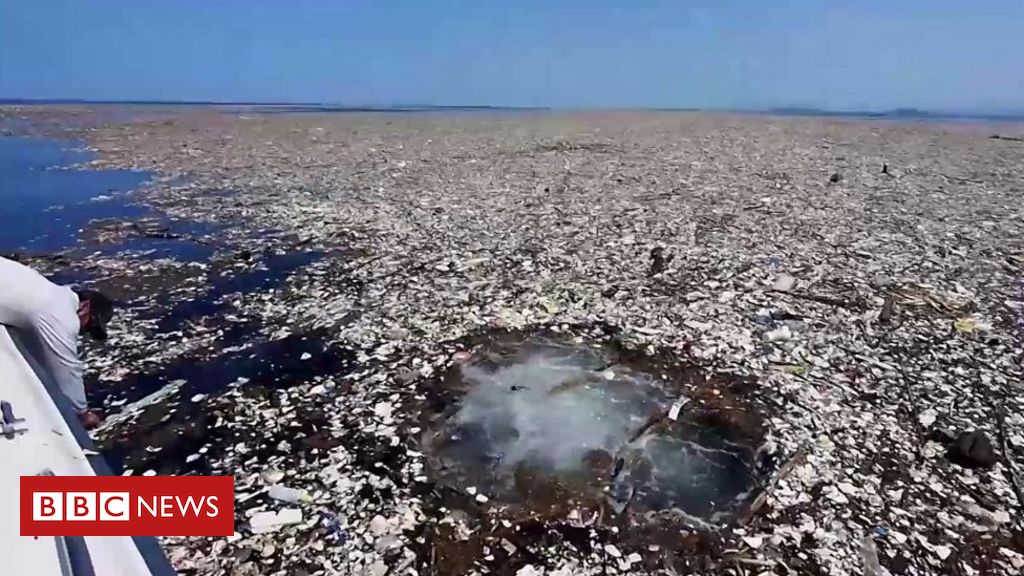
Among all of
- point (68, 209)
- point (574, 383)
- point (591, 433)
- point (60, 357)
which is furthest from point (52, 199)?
point (591, 433)

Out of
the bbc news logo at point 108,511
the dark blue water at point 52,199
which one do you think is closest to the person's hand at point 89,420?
the bbc news logo at point 108,511

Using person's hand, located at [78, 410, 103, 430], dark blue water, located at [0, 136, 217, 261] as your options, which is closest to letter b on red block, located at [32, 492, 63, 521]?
person's hand, located at [78, 410, 103, 430]

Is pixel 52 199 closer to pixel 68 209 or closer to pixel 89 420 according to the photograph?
pixel 68 209

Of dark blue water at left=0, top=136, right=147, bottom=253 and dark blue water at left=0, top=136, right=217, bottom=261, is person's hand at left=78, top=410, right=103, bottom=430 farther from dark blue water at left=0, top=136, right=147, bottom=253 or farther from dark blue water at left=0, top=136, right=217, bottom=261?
dark blue water at left=0, top=136, right=147, bottom=253

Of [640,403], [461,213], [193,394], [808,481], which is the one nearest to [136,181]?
[461,213]

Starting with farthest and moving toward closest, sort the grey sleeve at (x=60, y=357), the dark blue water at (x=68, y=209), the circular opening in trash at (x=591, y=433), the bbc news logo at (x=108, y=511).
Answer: the dark blue water at (x=68, y=209) → the circular opening in trash at (x=591, y=433) → the grey sleeve at (x=60, y=357) → the bbc news logo at (x=108, y=511)

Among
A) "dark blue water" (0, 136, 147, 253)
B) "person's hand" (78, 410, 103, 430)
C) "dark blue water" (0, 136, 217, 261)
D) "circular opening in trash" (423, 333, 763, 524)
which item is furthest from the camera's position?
"dark blue water" (0, 136, 147, 253)

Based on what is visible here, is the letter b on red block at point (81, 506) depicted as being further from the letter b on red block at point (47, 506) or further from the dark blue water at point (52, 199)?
the dark blue water at point (52, 199)
